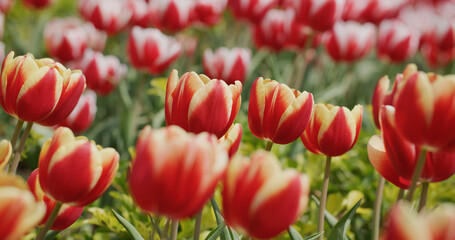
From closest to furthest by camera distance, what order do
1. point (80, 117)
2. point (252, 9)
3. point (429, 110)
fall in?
point (429, 110), point (80, 117), point (252, 9)

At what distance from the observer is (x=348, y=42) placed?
2574 millimetres

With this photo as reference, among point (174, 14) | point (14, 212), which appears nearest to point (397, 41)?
point (174, 14)

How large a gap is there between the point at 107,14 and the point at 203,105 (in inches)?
73.8

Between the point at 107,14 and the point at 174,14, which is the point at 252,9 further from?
the point at 107,14

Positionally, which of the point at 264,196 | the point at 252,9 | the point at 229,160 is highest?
the point at 264,196

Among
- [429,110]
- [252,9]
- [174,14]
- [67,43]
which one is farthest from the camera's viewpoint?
[252,9]

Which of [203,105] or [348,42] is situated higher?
[203,105]

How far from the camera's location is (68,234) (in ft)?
5.54

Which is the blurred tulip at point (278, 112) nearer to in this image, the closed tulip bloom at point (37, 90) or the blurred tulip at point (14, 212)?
the closed tulip bloom at point (37, 90)

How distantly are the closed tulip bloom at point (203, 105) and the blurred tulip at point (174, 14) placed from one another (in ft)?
5.49

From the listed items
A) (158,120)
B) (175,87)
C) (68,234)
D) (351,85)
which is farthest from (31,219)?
(351,85)

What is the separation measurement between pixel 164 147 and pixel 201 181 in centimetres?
6

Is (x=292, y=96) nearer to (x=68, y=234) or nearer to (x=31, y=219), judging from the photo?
(x=31, y=219)

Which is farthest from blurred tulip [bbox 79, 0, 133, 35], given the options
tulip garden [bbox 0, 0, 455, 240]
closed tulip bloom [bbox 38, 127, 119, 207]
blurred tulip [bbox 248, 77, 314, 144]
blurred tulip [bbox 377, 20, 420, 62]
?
closed tulip bloom [bbox 38, 127, 119, 207]
